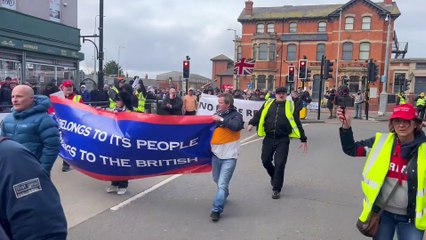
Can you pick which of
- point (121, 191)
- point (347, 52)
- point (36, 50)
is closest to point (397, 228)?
point (121, 191)

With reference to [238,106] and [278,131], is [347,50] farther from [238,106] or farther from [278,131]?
[278,131]

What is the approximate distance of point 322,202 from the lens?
6484mm

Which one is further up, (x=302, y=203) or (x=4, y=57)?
(x=4, y=57)

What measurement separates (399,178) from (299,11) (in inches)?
2205

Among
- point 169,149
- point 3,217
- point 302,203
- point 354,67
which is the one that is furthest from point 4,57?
point 354,67

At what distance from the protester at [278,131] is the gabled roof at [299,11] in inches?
1915

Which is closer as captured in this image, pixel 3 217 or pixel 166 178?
pixel 3 217

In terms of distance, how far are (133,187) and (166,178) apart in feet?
2.80

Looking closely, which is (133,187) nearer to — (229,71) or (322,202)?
(322,202)

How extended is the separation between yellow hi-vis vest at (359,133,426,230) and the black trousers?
321 centimetres

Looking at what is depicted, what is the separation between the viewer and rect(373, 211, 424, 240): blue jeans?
3.23 meters

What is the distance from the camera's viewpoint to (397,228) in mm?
3357

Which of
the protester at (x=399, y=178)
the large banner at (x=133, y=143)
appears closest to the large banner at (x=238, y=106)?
the large banner at (x=133, y=143)

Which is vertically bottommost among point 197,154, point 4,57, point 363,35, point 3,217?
point 197,154
